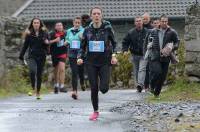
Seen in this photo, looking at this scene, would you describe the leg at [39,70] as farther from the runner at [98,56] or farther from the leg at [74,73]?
the runner at [98,56]

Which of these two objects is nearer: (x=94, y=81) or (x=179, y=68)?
(x=94, y=81)

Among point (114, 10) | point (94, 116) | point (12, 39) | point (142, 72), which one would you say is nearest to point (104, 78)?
point (94, 116)

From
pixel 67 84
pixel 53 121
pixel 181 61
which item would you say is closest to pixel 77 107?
pixel 53 121

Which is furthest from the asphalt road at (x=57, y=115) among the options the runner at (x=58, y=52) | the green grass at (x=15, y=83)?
the runner at (x=58, y=52)

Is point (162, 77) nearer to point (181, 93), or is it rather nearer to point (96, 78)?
point (181, 93)

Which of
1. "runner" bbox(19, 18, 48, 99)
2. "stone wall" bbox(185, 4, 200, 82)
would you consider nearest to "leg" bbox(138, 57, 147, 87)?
"stone wall" bbox(185, 4, 200, 82)

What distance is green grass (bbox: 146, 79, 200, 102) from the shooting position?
50.8ft

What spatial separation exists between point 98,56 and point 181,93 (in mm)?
4976

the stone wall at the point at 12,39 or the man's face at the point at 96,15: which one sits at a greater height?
the man's face at the point at 96,15

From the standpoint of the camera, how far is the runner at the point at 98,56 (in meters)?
12.0

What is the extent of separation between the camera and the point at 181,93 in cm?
1664

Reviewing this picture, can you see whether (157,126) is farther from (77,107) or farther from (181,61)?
(181,61)

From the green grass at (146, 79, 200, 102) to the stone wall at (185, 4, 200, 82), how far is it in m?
0.23

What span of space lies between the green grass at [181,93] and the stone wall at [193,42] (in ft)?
0.75
